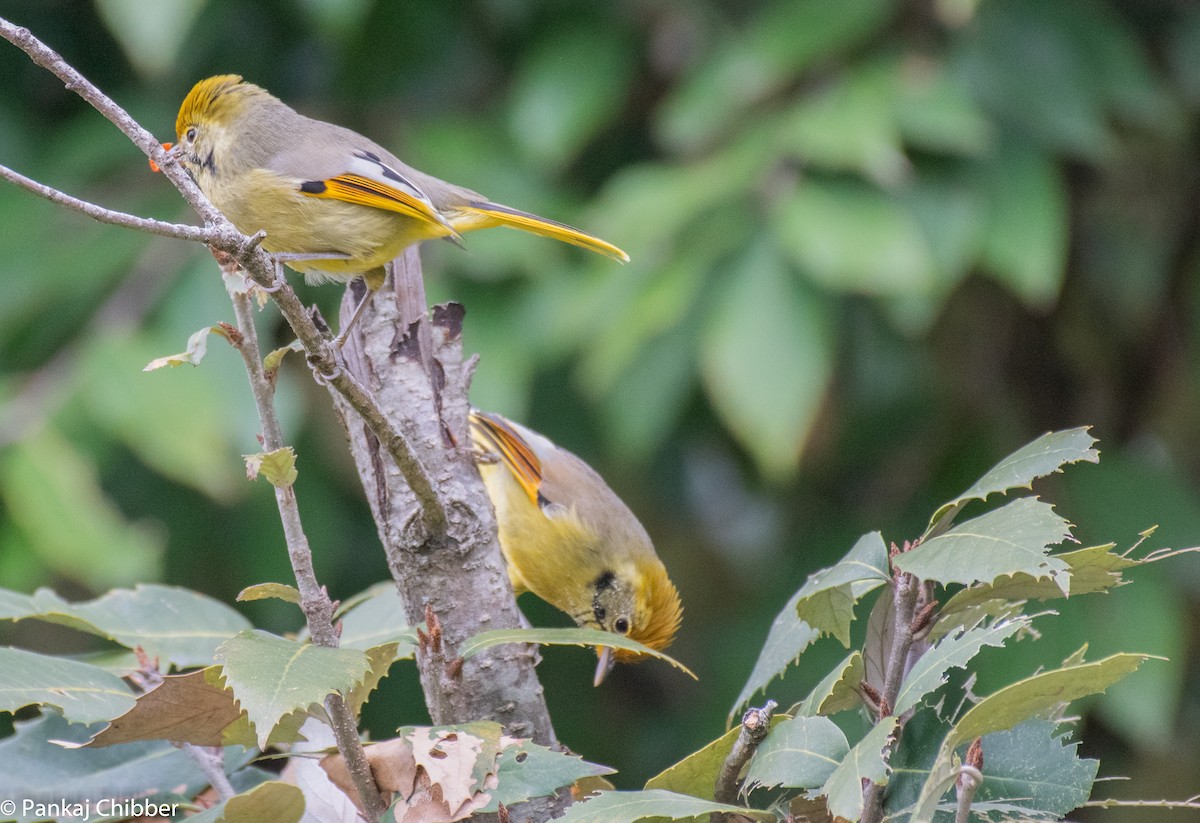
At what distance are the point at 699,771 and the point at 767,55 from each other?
117 inches

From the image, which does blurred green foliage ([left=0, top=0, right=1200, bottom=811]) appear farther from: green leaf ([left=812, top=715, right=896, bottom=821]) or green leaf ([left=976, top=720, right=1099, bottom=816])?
green leaf ([left=812, top=715, right=896, bottom=821])

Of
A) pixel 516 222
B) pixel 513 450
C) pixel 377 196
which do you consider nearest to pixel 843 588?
pixel 377 196

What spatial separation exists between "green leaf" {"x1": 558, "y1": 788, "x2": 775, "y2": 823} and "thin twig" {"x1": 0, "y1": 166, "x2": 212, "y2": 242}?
69 cm

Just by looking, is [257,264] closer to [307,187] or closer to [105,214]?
[105,214]

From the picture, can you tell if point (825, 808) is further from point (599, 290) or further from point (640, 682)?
point (640, 682)

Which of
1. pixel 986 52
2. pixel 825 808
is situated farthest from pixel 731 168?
pixel 825 808

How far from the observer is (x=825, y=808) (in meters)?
1.35

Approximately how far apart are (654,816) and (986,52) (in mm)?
3628

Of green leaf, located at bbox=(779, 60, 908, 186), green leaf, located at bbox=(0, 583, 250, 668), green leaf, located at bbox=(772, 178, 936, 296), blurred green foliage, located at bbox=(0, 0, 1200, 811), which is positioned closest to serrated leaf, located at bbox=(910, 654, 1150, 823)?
green leaf, located at bbox=(0, 583, 250, 668)

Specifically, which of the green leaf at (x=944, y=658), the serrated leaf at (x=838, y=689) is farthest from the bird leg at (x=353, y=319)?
the green leaf at (x=944, y=658)

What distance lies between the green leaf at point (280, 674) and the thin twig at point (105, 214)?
1.38 feet

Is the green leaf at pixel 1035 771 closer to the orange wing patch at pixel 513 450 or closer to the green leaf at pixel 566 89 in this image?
the orange wing patch at pixel 513 450

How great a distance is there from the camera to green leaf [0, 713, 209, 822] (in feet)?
Result: 5.00

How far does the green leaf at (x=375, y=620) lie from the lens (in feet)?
5.74
